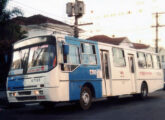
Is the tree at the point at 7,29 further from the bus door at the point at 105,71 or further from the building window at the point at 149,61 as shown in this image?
the building window at the point at 149,61

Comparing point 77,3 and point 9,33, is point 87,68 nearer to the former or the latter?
point 9,33

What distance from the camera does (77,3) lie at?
23984 mm

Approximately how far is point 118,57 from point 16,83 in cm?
613

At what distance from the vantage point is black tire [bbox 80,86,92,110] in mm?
12133

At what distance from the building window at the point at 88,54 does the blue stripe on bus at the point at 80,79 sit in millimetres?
177

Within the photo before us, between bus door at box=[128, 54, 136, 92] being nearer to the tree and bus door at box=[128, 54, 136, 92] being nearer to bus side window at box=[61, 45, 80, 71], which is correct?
bus side window at box=[61, 45, 80, 71]

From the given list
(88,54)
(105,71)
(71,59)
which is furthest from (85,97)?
(105,71)

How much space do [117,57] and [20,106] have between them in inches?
213

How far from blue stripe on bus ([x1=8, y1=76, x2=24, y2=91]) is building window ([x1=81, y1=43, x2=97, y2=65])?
8.50 ft

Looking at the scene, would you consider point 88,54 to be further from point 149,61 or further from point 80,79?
point 149,61

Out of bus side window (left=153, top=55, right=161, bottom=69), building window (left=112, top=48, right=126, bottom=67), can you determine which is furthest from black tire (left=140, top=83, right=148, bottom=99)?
building window (left=112, top=48, right=126, bottom=67)

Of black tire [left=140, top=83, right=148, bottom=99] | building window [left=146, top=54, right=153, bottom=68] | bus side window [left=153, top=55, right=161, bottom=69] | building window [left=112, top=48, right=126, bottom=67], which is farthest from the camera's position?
bus side window [left=153, top=55, right=161, bottom=69]

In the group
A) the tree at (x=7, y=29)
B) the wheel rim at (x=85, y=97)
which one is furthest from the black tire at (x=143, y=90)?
the tree at (x=7, y=29)

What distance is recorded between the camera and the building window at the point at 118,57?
50.5ft
